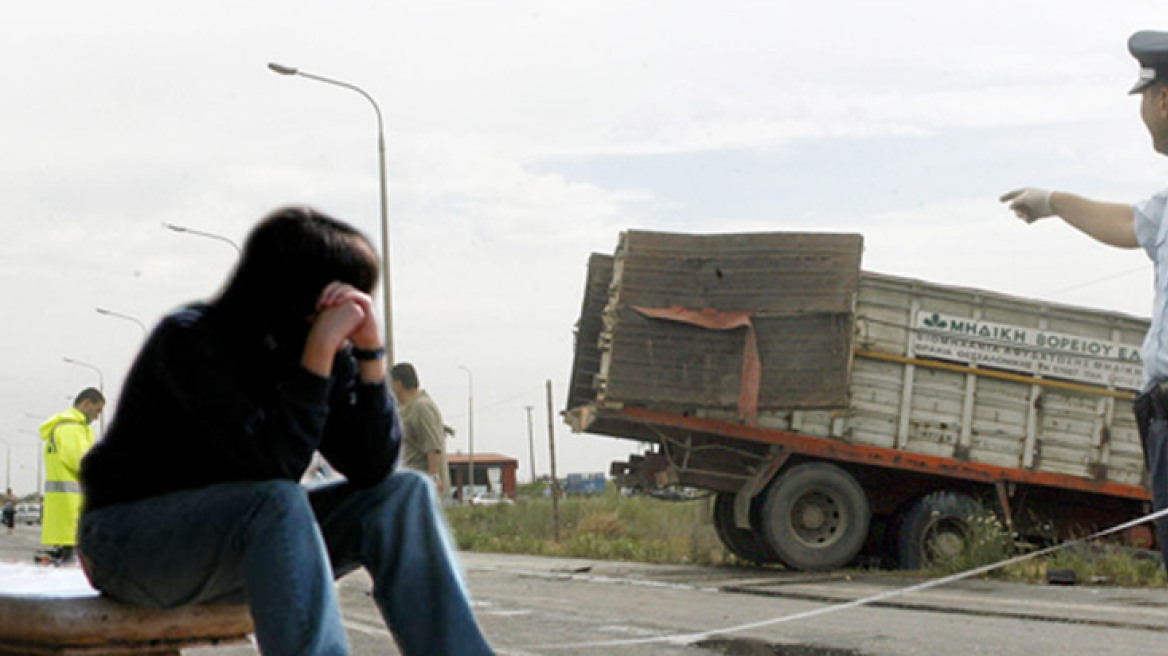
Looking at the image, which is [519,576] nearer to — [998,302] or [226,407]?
[998,302]

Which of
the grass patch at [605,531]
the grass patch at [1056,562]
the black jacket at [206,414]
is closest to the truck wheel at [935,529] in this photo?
the grass patch at [1056,562]

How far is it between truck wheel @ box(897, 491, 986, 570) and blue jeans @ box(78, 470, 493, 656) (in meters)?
14.2

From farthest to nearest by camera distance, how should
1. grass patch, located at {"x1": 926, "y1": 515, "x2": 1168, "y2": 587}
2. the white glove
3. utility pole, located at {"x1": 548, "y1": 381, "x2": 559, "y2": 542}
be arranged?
utility pole, located at {"x1": 548, "y1": 381, "x2": 559, "y2": 542} < grass patch, located at {"x1": 926, "y1": 515, "x2": 1168, "y2": 587} < the white glove

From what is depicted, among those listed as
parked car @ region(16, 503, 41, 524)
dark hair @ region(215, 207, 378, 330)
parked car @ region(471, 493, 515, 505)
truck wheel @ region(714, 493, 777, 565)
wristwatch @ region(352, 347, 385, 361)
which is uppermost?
dark hair @ region(215, 207, 378, 330)

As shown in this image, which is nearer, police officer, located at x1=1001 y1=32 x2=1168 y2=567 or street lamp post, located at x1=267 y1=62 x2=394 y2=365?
police officer, located at x1=1001 y1=32 x2=1168 y2=567

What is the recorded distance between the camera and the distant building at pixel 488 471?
96.9m

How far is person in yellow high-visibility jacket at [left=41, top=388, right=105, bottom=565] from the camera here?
13109 millimetres

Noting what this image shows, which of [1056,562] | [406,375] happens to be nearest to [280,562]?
[406,375]

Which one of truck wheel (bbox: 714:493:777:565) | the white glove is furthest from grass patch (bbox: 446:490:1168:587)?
the white glove

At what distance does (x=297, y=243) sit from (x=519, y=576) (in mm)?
14178

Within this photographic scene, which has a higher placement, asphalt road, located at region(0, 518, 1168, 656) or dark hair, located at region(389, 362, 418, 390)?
dark hair, located at region(389, 362, 418, 390)

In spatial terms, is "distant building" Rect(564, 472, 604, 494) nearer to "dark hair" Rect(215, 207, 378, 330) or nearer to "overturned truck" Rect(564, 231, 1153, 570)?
"overturned truck" Rect(564, 231, 1153, 570)

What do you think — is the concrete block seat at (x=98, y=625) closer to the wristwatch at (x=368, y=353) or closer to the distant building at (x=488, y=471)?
the wristwatch at (x=368, y=353)

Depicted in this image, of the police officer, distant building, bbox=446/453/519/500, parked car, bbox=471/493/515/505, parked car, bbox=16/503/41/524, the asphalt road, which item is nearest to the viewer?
the police officer
